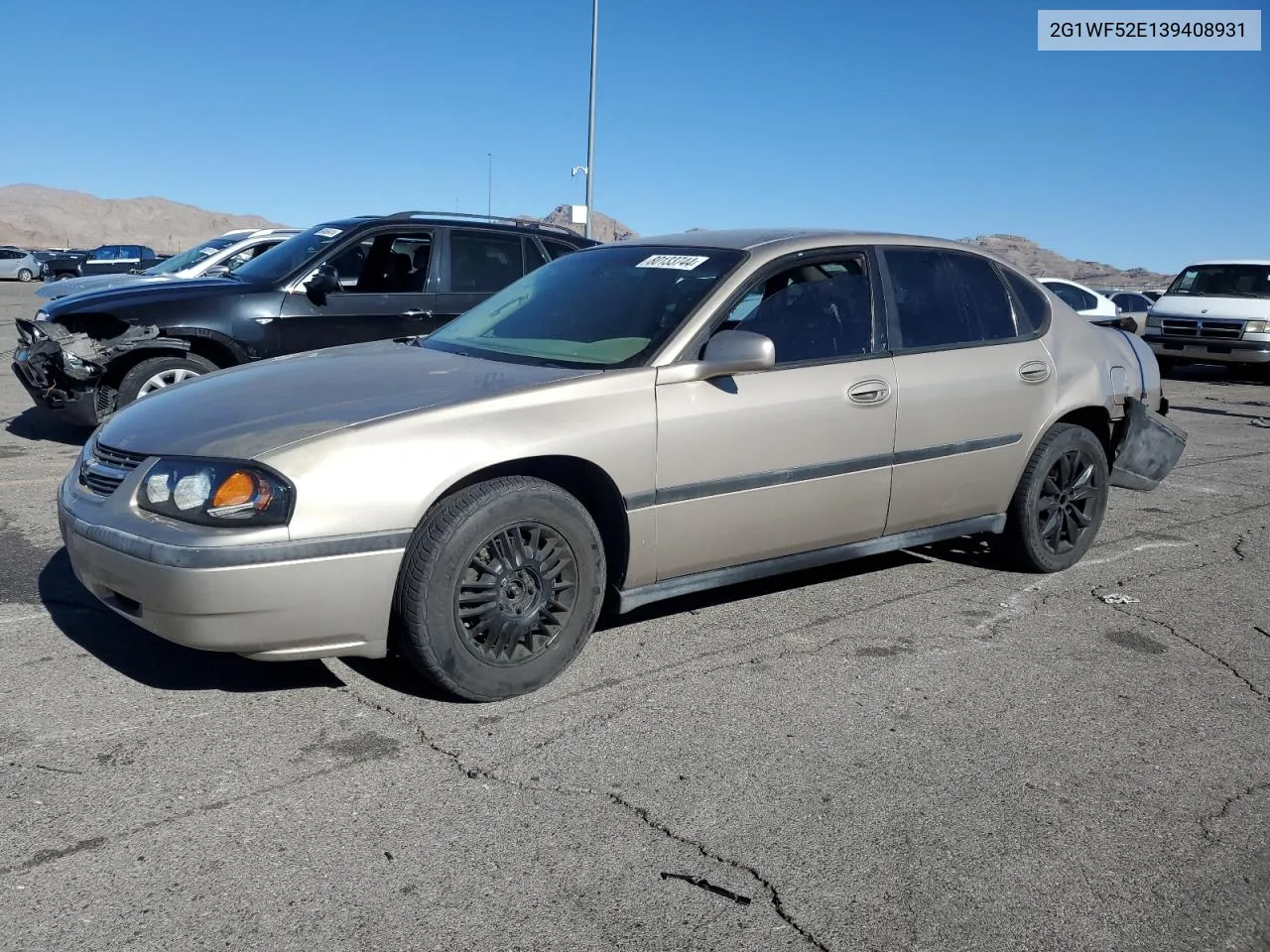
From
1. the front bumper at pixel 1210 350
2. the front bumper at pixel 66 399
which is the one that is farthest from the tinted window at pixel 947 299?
the front bumper at pixel 1210 350

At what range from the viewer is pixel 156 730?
3387 mm

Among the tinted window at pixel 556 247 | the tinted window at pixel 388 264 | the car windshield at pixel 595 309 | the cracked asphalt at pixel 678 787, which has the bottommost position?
the cracked asphalt at pixel 678 787

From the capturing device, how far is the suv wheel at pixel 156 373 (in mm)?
7449

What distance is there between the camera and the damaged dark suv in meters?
7.46

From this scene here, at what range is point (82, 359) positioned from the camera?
735 cm

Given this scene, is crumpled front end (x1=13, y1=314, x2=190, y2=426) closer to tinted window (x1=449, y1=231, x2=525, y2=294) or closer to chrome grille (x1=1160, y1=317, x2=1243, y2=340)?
tinted window (x1=449, y1=231, x2=525, y2=294)

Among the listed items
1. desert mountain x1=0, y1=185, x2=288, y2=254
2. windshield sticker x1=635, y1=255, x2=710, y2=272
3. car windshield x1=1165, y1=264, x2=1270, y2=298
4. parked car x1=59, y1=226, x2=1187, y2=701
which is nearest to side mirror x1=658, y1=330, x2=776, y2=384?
parked car x1=59, y1=226, x2=1187, y2=701

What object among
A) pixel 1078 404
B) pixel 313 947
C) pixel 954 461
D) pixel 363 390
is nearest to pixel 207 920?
pixel 313 947

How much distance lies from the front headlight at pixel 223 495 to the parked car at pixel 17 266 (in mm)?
46906

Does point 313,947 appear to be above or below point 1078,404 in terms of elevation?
below

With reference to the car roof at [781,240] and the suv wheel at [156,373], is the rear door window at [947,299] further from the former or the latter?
the suv wheel at [156,373]

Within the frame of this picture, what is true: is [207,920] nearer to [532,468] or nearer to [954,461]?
[532,468]

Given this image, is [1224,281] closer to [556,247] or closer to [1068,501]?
[556,247]

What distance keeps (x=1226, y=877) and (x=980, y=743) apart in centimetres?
85
